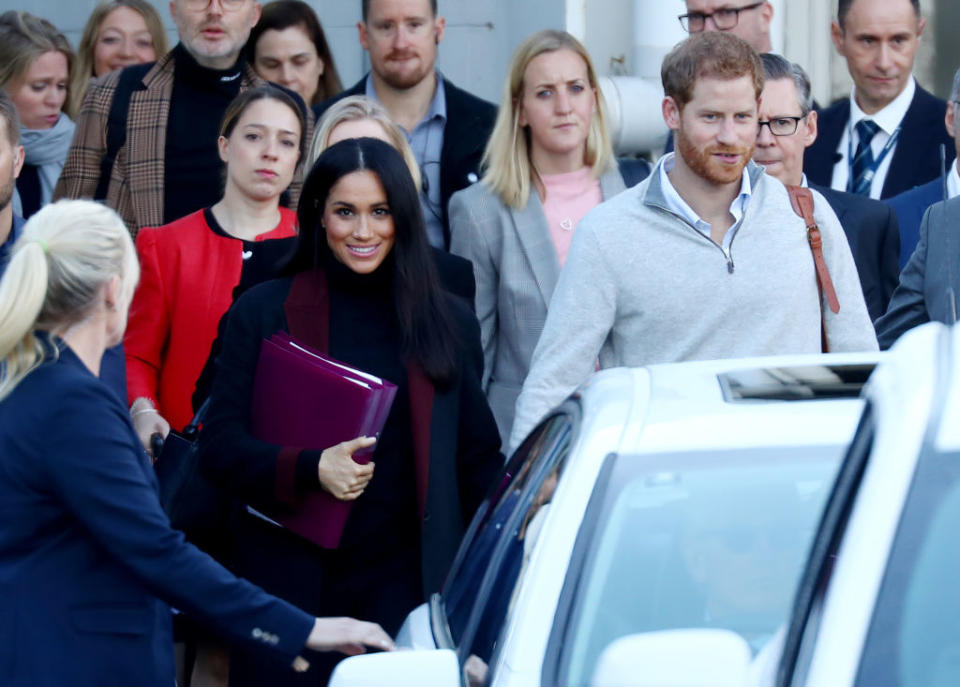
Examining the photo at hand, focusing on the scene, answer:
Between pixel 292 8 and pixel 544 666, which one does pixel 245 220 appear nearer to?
pixel 292 8

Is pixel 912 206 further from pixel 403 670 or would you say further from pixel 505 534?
pixel 403 670

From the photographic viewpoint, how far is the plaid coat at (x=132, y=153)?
19.1 feet

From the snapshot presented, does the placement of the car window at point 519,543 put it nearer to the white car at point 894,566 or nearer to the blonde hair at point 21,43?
the white car at point 894,566

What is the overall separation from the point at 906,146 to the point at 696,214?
6.76 ft

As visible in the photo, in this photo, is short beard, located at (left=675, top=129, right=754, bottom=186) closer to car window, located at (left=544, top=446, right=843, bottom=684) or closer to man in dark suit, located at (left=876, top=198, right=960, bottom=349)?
man in dark suit, located at (left=876, top=198, right=960, bottom=349)

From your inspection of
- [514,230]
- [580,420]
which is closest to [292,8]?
[514,230]

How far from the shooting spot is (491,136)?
573 centimetres

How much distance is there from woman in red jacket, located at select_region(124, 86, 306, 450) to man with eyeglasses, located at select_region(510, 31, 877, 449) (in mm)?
1268

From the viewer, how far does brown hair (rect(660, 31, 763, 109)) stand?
4371 mm

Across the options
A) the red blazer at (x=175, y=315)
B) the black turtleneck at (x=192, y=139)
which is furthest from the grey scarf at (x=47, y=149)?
the red blazer at (x=175, y=315)

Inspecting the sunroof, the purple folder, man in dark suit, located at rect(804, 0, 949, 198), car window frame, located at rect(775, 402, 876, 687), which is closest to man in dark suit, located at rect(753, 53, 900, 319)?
man in dark suit, located at rect(804, 0, 949, 198)

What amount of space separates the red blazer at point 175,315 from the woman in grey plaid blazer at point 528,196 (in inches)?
32.7

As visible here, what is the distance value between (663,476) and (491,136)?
3389mm

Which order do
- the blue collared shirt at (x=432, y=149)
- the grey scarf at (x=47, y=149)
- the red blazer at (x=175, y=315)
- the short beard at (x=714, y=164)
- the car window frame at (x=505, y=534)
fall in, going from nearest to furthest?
the car window frame at (x=505, y=534)
the short beard at (x=714, y=164)
the red blazer at (x=175, y=315)
the blue collared shirt at (x=432, y=149)
the grey scarf at (x=47, y=149)
